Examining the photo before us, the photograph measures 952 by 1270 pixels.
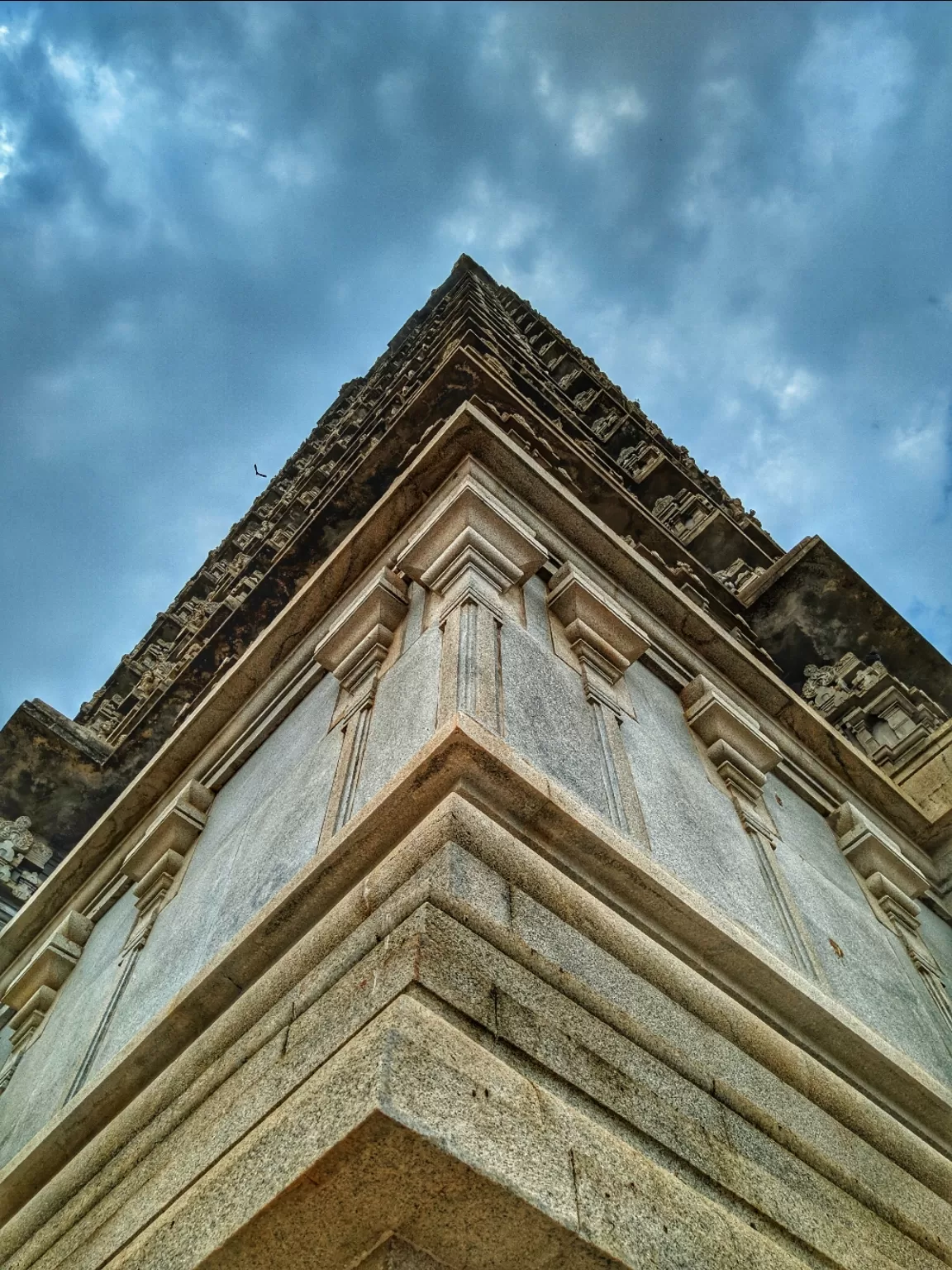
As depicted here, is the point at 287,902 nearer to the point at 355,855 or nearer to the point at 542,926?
the point at 355,855

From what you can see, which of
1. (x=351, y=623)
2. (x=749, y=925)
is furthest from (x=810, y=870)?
(x=351, y=623)

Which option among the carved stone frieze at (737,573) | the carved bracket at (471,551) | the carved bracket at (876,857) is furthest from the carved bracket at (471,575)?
the carved stone frieze at (737,573)

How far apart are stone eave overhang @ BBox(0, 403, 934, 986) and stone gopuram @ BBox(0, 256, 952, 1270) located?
0.02 m

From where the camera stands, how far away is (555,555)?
5.58m

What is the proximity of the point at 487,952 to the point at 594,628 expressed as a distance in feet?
8.79

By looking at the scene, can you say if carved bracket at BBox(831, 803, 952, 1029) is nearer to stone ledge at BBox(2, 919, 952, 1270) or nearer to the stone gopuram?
the stone gopuram

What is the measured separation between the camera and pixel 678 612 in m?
6.34

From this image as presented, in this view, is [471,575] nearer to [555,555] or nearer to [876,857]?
[555,555]

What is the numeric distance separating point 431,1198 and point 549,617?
3.25 m

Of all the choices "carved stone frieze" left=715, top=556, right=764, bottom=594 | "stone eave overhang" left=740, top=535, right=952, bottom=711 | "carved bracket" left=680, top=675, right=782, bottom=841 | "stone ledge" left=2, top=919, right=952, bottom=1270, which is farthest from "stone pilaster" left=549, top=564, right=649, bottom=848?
"carved stone frieze" left=715, top=556, right=764, bottom=594

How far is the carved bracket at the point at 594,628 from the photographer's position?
461 cm

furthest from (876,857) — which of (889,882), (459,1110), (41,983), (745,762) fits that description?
(41,983)

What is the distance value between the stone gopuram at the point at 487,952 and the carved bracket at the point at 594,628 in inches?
0.8

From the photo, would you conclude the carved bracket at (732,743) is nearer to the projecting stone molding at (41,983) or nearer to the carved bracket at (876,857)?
the carved bracket at (876,857)
